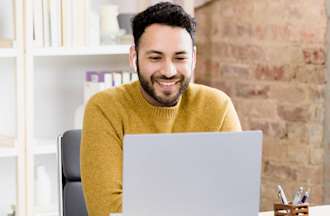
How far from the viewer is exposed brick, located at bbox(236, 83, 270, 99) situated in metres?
4.06

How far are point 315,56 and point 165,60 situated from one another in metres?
1.72

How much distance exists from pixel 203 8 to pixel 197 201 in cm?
269

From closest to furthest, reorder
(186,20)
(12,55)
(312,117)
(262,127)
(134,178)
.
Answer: (134,178), (186,20), (12,55), (312,117), (262,127)

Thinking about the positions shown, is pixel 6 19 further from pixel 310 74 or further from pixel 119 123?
pixel 119 123

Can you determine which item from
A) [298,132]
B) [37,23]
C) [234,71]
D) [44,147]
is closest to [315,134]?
[298,132]

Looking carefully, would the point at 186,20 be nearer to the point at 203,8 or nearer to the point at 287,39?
the point at 287,39

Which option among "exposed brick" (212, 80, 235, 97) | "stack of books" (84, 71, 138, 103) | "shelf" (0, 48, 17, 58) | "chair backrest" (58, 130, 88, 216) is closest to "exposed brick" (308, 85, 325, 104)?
"exposed brick" (212, 80, 235, 97)

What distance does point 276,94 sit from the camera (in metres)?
4.00

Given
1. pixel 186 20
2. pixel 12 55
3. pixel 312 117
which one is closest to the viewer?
pixel 186 20

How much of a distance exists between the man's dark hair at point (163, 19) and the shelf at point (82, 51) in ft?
4.64

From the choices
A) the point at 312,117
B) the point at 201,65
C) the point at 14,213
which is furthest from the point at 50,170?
the point at 312,117

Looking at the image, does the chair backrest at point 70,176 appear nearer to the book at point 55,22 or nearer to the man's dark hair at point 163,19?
the man's dark hair at point 163,19

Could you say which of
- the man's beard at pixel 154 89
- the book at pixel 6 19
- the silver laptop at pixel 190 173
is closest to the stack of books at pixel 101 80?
the book at pixel 6 19

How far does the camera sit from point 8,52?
3570 mm
